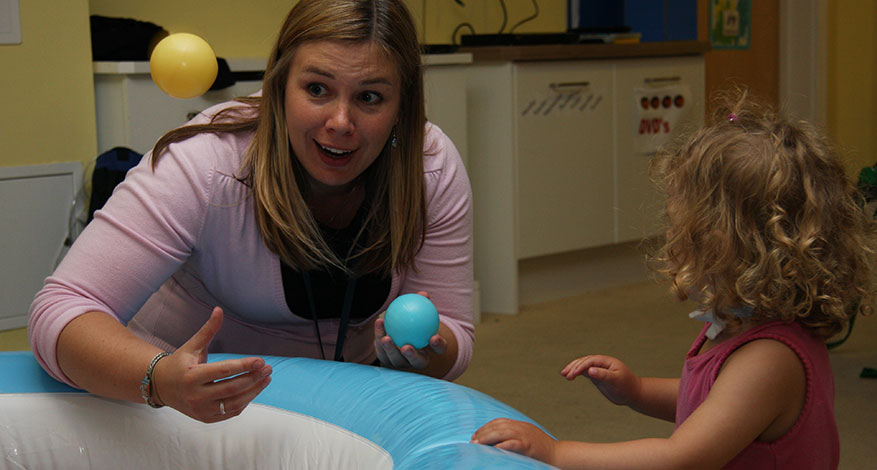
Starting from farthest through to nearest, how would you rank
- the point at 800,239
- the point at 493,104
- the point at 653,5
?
1. the point at 653,5
2. the point at 493,104
3. the point at 800,239

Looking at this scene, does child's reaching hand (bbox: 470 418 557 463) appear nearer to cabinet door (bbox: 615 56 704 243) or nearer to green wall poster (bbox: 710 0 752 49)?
cabinet door (bbox: 615 56 704 243)

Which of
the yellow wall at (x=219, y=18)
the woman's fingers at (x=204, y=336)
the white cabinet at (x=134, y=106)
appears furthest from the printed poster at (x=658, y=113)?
the woman's fingers at (x=204, y=336)

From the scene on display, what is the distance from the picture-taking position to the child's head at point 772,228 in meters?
1.05

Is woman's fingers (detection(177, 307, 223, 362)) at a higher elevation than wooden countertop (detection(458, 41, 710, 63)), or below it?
below

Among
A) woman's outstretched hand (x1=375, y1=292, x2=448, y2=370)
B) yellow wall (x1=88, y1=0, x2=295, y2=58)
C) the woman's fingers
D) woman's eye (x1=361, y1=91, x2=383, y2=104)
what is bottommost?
woman's outstretched hand (x1=375, y1=292, x2=448, y2=370)

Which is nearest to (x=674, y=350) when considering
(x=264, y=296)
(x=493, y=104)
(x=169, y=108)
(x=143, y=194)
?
(x=493, y=104)

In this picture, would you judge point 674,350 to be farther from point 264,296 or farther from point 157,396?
point 157,396

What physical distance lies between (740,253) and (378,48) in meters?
0.55

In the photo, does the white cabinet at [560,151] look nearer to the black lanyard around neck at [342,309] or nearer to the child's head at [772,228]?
the black lanyard around neck at [342,309]

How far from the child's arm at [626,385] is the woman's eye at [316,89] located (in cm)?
49

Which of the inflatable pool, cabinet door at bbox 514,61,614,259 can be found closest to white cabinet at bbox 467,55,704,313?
cabinet door at bbox 514,61,614,259

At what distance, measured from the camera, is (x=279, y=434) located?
50.0 inches

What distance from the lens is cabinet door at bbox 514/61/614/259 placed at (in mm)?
3430

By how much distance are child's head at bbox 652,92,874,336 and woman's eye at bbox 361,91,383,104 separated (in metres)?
0.44
